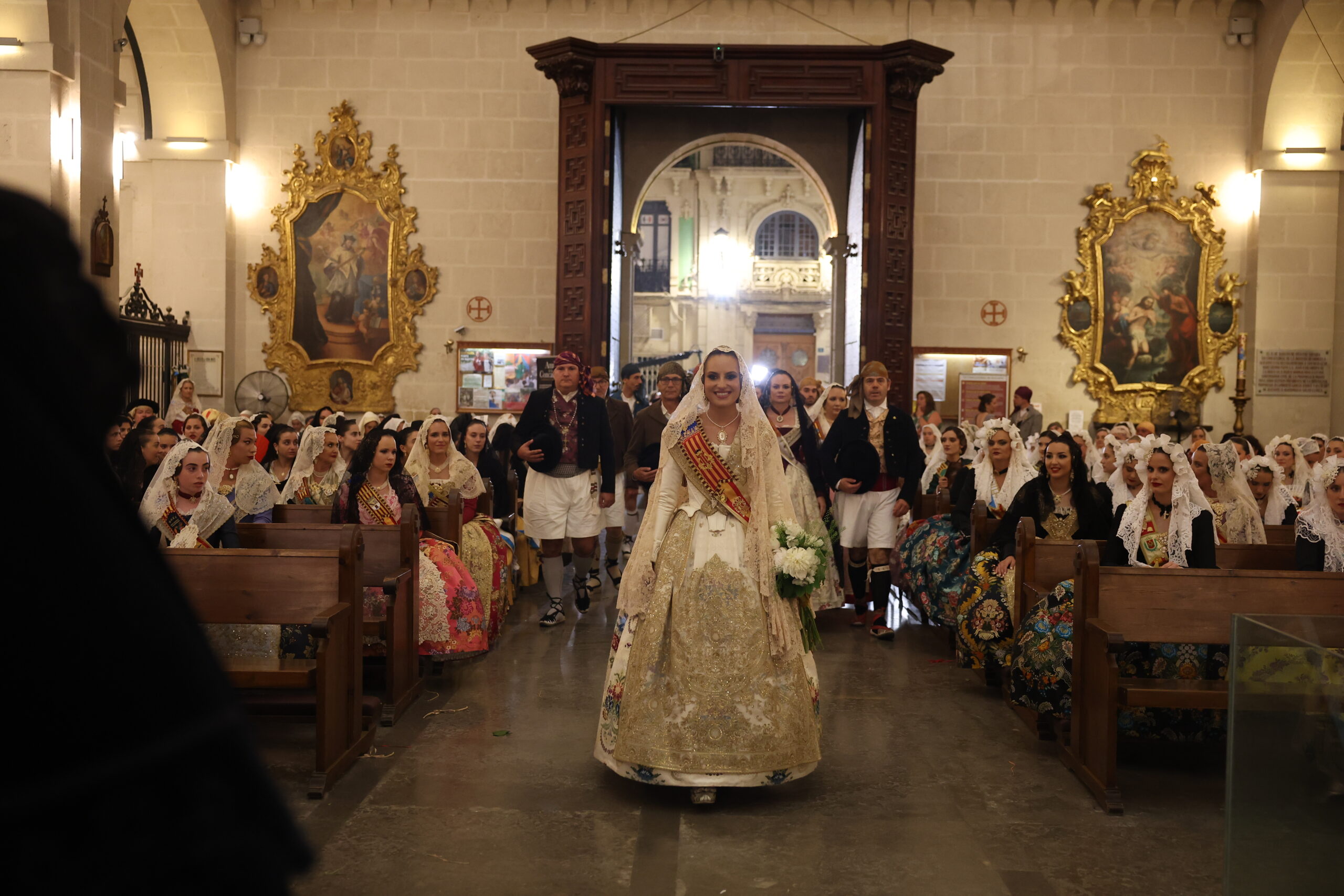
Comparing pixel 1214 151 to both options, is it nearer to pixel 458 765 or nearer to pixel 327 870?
pixel 458 765

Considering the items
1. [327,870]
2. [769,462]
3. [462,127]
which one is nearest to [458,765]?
[327,870]

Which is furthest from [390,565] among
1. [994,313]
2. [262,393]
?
[994,313]

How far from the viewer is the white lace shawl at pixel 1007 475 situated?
7.82 meters

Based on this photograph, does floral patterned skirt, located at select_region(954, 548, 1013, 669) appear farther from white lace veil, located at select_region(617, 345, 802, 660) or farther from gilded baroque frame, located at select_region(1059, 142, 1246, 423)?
gilded baroque frame, located at select_region(1059, 142, 1246, 423)

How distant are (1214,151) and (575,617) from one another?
11682 mm

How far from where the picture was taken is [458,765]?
5297mm

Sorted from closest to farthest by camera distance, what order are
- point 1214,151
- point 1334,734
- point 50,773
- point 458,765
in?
point 50,773
point 1334,734
point 458,765
point 1214,151

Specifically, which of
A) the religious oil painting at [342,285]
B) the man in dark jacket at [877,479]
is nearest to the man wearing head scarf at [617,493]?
the man in dark jacket at [877,479]

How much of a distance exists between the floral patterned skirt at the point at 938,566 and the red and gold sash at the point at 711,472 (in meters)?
2.82

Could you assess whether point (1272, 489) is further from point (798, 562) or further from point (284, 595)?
point (284, 595)

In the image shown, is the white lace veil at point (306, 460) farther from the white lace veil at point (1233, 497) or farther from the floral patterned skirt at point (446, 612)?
the white lace veil at point (1233, 497)

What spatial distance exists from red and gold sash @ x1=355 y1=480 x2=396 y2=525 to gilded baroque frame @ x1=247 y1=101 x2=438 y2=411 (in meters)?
9.06

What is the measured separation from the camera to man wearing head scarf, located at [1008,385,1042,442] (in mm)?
14156

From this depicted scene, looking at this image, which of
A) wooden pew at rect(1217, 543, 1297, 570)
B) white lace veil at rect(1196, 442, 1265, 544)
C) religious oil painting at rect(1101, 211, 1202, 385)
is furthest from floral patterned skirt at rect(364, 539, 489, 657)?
religious oil painting at rect(1101, 211, 1202, 385)
